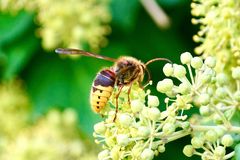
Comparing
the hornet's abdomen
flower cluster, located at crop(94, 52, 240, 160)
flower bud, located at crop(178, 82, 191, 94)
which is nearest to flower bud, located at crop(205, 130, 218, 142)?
flower cluster, located at crop(94, 52, 240, 160)

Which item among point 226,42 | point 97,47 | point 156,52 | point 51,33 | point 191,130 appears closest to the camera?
point 191,130

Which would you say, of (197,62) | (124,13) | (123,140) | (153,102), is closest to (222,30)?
(197,62)

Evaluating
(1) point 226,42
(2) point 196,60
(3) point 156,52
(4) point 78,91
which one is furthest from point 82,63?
(2) point 196,60

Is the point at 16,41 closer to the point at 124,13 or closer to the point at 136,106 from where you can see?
the point at 124,13

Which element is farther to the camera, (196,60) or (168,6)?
(168,6)

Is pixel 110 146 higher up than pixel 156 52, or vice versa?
pixel 156 52

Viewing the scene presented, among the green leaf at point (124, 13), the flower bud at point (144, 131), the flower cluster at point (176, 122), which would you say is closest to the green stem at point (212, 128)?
the flower cluster at point (176, 122)

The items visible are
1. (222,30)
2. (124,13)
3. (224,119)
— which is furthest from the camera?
(124,13)

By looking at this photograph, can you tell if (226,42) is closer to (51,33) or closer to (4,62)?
(51,33)
